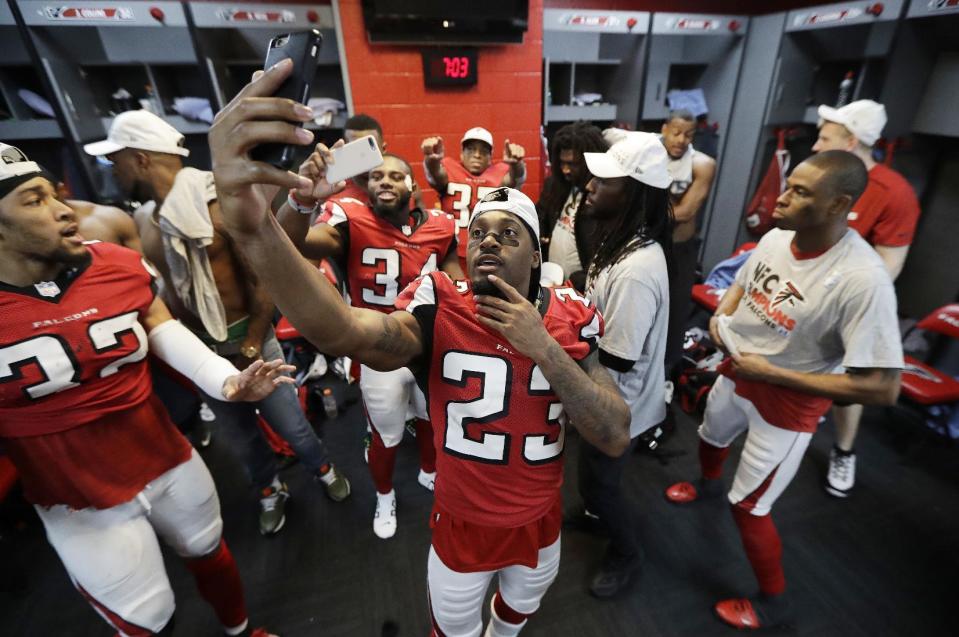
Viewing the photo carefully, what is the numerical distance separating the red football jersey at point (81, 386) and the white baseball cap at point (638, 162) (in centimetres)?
164

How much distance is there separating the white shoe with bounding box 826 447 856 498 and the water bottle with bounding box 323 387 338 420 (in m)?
3.17

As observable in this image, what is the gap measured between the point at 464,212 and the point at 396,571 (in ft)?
6.98

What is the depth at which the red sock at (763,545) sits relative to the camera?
1713 millimetres

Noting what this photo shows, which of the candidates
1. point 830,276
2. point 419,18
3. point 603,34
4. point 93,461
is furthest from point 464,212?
point 603,34

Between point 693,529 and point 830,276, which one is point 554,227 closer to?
point 830,276

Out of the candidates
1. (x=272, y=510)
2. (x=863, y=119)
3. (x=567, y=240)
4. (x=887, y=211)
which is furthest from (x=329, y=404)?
(x=863, y=119)

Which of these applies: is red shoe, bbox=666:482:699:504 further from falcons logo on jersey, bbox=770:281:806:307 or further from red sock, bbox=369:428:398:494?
red sock, bbox=369:428:398:494

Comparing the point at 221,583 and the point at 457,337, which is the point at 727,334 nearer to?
the point at 457,337

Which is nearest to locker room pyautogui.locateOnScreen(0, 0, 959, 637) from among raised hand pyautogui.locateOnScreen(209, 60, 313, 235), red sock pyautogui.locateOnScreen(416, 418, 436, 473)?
raised hand pyautogui.locateOnScreen(209, 60, 313, 235)

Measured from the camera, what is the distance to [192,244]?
1898mm

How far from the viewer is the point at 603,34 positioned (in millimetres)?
4449

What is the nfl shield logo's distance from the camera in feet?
4.03

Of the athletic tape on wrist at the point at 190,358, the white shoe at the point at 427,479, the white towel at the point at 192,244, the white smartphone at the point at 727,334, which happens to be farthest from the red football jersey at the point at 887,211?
the white towel at the point at 192,244

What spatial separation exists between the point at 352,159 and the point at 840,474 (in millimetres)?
3085
